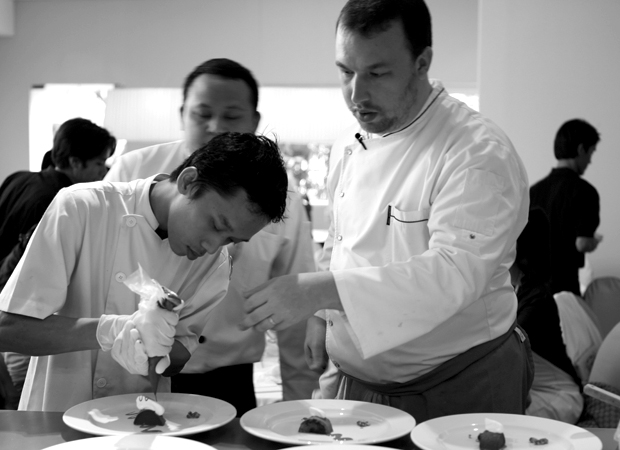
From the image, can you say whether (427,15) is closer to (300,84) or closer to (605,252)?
(605,252)

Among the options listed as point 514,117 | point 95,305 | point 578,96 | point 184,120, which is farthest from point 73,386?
point 578,96

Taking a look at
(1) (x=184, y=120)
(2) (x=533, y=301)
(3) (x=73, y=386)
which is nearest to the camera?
(3) (x=73, y=386)

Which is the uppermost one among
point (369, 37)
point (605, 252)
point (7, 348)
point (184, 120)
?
point (369, 37)

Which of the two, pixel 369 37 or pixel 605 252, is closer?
pixel 369 37

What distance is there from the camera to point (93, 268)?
1.56 metres

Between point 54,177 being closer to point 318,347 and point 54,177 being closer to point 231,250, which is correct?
point 231,250

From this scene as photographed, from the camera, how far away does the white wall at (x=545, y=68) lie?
4.64 metres

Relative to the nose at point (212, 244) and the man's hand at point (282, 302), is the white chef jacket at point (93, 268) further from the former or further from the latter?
the man's hand at point (282, 302)

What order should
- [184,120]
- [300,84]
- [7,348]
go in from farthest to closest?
1. [300,84]
2. [184,120]
3. [7,348]

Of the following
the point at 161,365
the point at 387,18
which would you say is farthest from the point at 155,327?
the point at 387,18

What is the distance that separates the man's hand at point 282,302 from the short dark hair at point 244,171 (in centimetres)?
19

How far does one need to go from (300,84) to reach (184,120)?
503 centimetres

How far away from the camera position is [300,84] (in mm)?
7062

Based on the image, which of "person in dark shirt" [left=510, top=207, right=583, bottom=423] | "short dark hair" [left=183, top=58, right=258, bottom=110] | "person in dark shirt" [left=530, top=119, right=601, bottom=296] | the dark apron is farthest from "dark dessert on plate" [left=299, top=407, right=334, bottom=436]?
"person in dark shirt" [left=530, top=119, right=601, bottom=296]
